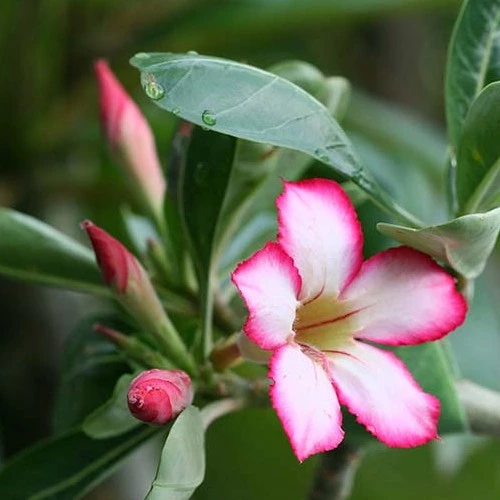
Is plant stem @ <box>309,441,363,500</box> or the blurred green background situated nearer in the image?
plant stem @ <box>309,441,363,500</box>

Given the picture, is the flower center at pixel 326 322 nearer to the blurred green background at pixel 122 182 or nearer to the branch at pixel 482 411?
the branch at pixel 482 411

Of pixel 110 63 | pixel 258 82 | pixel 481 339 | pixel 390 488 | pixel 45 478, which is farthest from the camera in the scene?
pixel 110 63

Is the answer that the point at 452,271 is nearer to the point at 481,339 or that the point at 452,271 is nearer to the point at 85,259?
the point at 85,259

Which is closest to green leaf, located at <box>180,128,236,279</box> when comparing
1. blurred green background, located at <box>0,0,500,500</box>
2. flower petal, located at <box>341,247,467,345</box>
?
flower petal, located at <box>341,247,467,345</box>

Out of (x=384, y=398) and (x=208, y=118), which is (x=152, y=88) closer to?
(x=208, y=118)

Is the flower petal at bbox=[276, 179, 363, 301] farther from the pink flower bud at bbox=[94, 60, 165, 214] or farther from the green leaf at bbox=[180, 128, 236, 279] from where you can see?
the pink flower bud at bbox=[94, 60, 165, 214]

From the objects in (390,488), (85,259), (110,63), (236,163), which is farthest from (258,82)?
(110,63)

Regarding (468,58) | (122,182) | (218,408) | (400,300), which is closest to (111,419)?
(218,408)
